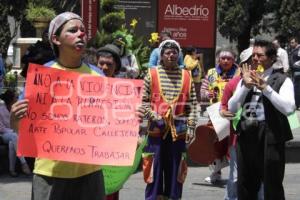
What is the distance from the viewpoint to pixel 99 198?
14.5ft

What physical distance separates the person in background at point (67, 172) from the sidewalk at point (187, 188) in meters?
3.94

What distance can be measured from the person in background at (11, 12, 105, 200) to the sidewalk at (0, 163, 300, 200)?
3.94 metres

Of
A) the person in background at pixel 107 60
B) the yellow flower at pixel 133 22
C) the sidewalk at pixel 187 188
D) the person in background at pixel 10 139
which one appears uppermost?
the yellow flower at pixel 133 22

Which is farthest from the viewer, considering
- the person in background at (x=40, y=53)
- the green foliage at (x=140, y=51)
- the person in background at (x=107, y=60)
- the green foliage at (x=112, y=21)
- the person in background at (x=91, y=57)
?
the green foliage at (x=112, y=21)

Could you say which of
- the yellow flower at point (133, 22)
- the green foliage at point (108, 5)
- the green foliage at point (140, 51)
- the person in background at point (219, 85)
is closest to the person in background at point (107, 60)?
the person in background at point (219, 85)

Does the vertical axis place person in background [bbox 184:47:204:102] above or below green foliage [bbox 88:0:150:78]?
below

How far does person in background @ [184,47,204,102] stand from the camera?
16.0 m

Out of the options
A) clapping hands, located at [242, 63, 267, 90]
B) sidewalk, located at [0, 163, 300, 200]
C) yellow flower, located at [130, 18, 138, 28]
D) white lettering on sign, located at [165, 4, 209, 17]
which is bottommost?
sidewalk, located at [0, 163, 300, 200]

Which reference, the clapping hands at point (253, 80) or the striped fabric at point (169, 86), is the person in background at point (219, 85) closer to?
the striped fabric at point (169, 86)

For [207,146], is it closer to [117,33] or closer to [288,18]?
[117,33]

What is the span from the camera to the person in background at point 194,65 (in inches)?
630

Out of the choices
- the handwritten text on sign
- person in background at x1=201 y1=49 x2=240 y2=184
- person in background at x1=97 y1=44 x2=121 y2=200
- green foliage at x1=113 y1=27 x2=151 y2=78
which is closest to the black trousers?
person in background at x1=97 y1=44 x2=121 y2=200

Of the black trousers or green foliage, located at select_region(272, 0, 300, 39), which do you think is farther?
green foliage, located at select_region(272, 0, 300, 39)

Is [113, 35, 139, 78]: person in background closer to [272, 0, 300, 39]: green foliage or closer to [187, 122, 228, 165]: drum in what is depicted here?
[187, 122, 228, 165]: drum
